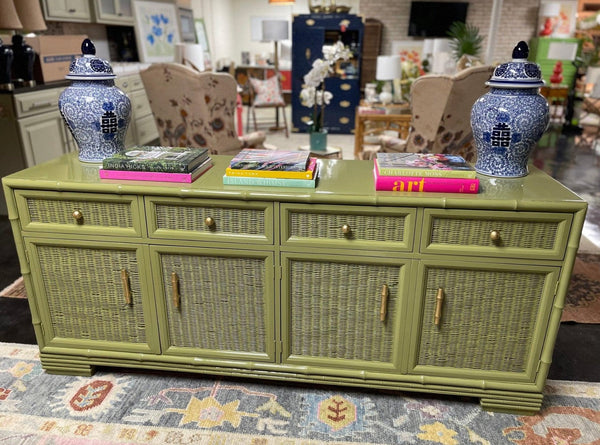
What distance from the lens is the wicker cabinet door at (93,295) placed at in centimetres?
162

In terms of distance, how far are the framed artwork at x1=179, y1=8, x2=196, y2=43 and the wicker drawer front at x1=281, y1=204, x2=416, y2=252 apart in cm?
578

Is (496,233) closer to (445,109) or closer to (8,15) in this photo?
(445,109)

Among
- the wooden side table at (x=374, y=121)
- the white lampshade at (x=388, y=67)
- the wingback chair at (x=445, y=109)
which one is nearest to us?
the wingback chair at (x=445, y=109)

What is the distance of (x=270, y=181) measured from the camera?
4.89 feet

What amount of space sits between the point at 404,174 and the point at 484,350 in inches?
26.2

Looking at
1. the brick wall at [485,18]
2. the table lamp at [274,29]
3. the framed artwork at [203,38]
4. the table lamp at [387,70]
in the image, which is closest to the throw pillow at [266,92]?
the table lamp at [274,29]

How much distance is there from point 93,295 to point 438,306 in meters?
1.20

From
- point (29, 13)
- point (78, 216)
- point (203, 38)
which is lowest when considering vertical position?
point (78, 216)

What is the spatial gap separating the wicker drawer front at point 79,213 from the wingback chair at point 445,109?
190 centimetres

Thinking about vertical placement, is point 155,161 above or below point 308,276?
above

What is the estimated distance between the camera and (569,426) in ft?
5.23

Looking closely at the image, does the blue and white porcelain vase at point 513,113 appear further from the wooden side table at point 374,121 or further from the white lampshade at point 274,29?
the white lampshade at point 274,29

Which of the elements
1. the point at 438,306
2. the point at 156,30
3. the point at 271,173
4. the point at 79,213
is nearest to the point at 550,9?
the point at 156,30

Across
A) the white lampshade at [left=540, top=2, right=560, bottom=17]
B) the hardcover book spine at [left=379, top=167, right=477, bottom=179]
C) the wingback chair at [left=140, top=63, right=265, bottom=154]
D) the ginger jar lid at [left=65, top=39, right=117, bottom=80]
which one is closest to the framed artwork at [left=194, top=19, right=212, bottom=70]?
the wingback chair at [left=140, top=63, right=265, bottom=154]
